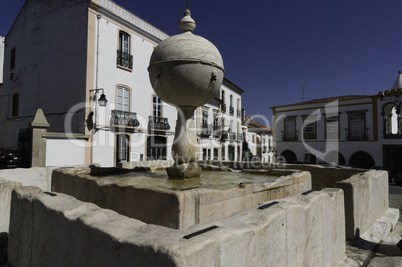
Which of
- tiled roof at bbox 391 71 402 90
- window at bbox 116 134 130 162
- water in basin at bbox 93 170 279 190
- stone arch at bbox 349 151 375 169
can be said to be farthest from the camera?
tiled roof at bbox 391 71 402 90

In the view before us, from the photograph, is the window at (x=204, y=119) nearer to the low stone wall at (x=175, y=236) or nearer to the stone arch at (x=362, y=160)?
the stone arch at (x=362, y=160)

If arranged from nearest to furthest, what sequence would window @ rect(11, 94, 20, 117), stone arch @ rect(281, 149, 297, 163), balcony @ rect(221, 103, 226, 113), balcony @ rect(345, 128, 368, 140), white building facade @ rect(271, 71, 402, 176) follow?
window @ rect(11, 94, 20, 117) → white building facade @ rect(271, 71, 402, 176) → balcony @ rect(345, 128, 368, 140) → balcony @ rect(221, 103, 226, 113) → stone arch @ rect(281, 149, 297, 163)

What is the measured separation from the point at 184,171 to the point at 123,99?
448 inches

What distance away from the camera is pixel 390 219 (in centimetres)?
445

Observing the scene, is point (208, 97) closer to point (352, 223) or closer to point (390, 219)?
point (352, 223)

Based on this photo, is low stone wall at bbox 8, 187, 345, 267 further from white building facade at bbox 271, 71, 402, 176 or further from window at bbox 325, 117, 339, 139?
window at bbox 325, 117, 339, 139

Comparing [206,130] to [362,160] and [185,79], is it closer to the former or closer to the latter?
[362,160]

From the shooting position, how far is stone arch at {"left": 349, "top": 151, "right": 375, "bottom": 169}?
76.2 ft

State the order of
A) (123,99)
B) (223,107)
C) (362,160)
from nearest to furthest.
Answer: (123,99) < (362,160) < (223,107)

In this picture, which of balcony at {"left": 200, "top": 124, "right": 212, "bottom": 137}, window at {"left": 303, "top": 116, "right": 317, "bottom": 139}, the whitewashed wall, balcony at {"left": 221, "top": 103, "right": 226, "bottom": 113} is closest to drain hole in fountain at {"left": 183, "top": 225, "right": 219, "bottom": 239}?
the whitewashed wall

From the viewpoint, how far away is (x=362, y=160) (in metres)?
23.8

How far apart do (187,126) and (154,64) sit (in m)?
1.31

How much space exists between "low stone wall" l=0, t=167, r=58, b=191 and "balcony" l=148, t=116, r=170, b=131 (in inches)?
421

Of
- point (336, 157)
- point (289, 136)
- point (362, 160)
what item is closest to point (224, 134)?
point (289, 136)
